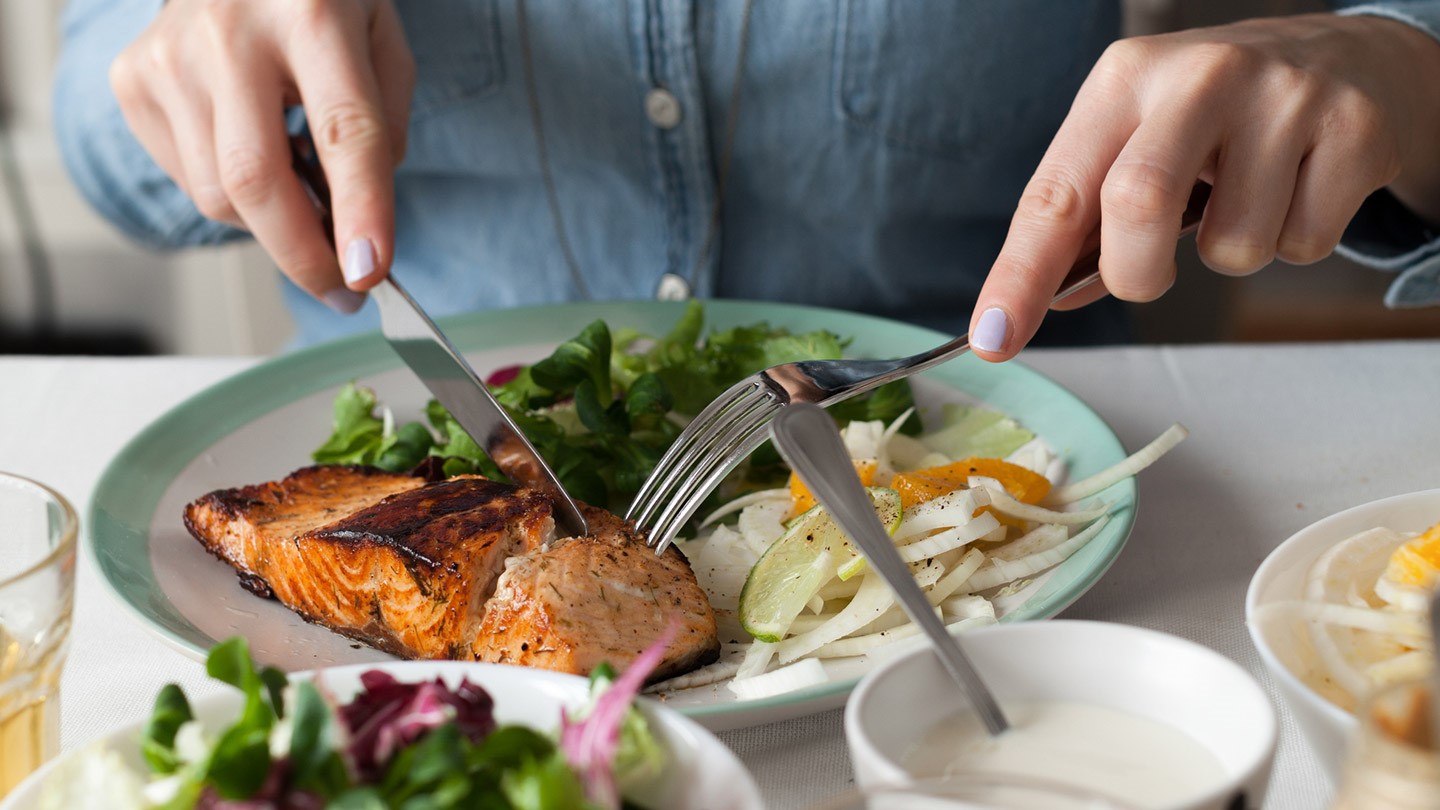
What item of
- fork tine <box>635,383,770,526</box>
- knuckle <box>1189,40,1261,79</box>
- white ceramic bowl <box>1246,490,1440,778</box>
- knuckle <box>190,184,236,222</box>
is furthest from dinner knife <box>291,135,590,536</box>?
knuckle <box>1189,40,1261,79</box>

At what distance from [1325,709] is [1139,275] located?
2.31ft

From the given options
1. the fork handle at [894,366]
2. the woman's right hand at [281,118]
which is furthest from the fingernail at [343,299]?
the fork handle at [894,366]

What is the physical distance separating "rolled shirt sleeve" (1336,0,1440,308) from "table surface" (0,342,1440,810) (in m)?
0.10

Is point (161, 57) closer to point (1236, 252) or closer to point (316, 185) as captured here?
point (316, 185)

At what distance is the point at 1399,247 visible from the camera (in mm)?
2314

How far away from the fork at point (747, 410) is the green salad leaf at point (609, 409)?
0.65 ft

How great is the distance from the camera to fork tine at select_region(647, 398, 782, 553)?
151 cm

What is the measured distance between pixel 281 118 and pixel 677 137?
0.97 metres

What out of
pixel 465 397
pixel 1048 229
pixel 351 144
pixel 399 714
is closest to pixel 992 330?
pixel 1048 229

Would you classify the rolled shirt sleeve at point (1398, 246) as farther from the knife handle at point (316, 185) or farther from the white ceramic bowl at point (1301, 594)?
the knife handle at point (316, 185)

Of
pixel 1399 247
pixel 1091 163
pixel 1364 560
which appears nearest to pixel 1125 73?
pixel 1091 163

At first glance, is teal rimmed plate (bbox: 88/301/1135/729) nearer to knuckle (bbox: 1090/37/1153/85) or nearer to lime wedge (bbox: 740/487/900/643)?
lime wedge (bbox: 740/487/900/643)

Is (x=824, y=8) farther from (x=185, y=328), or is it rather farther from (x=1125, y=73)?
(x=185, y=328)

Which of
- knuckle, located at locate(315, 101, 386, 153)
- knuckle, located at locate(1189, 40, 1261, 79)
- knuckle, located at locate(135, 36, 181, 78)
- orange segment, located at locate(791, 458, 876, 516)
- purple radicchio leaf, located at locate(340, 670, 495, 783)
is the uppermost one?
knuckle, located at locate(135, 36, 181, 78)
